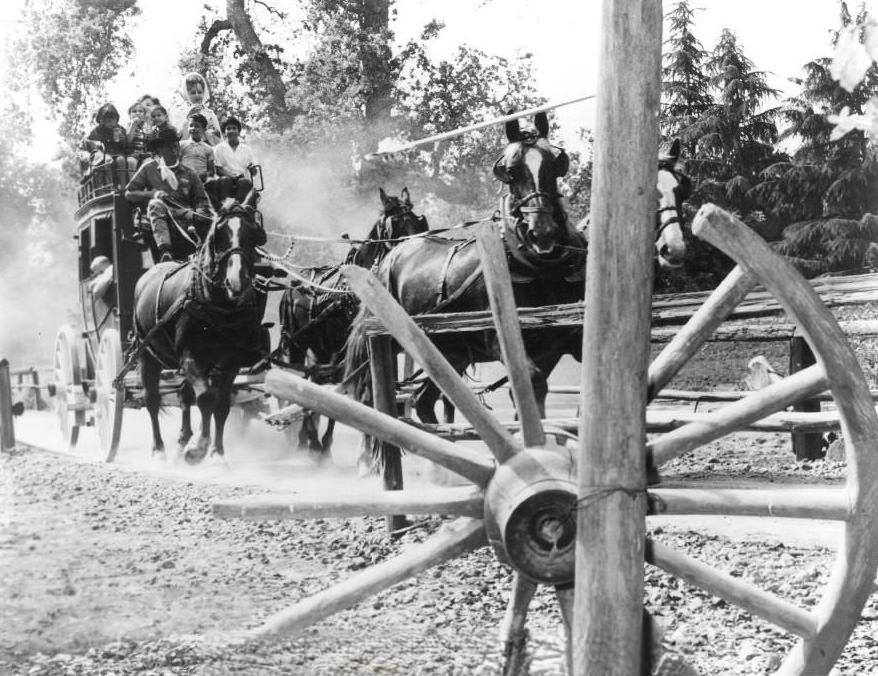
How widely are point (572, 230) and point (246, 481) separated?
3760mm

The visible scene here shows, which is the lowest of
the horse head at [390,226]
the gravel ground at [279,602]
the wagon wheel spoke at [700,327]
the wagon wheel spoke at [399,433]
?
the gravel ground at [279,602]

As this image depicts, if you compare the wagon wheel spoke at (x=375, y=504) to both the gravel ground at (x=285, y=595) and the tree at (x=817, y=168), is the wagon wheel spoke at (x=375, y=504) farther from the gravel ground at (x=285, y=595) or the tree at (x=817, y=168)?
the tree at (x=817, y=168)

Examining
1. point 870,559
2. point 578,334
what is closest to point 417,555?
point 870,559

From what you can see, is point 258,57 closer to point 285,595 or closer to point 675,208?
A: point 675,208

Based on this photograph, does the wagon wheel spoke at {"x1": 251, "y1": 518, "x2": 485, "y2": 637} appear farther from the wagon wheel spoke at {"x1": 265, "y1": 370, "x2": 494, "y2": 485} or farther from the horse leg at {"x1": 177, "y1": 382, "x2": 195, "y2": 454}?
the horse leg at {"x1": 177, "y1": 382, "x2": 195, "y2": 454}

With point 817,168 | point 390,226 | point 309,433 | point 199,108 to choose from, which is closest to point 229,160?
point 199,108

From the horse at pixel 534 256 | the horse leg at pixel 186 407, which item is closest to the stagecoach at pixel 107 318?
the horse leg at pixel 186 407

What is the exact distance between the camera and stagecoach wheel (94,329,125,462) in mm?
11430

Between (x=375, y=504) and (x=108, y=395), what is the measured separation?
960 centimetres

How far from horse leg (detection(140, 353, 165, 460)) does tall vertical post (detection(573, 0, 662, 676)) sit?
9.12m

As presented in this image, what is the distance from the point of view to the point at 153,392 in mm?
11219

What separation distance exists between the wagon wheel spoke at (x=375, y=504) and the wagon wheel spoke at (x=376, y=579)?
8 centimetres

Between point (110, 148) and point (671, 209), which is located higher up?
point (110, 148)

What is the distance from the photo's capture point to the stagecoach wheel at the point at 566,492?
8.71ft
